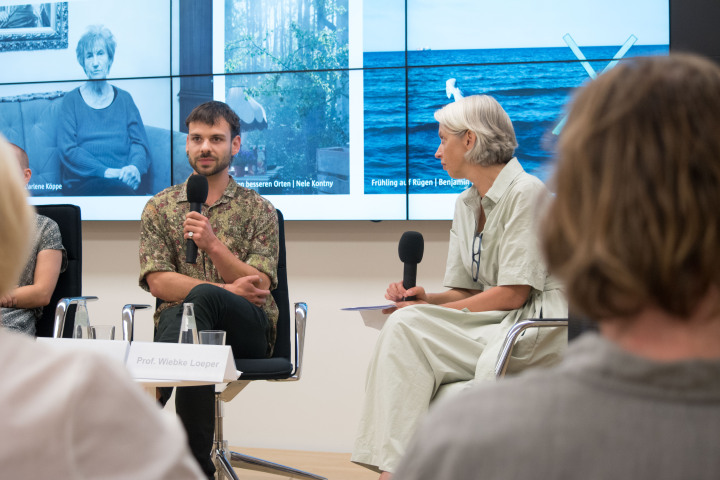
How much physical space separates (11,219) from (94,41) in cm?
364

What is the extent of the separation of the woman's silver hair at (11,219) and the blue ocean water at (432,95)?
307 centimetres

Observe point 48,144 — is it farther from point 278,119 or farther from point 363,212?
point 363,212

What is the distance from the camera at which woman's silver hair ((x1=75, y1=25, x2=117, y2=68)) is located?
4043mm

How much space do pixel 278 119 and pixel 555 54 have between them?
130 cm

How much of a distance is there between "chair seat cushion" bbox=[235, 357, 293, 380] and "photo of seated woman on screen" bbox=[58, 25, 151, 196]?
1.39 metres

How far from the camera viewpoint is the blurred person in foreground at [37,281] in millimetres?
3209

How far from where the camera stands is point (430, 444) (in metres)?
0.56

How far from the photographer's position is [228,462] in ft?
9.91

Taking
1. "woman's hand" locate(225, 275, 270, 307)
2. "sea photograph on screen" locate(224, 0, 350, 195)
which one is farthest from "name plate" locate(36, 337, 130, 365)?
"sea photograph on screen" locate(224, 0, 350, 195)

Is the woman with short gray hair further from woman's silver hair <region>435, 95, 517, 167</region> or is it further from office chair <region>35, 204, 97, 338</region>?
office chair <region>35, 204, 97, 338</region>

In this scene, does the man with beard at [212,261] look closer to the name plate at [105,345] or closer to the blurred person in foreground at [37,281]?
the blurred person in foreground at [37,281]

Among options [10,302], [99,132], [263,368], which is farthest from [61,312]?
[99,132]

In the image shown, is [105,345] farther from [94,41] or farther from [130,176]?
[94,41]

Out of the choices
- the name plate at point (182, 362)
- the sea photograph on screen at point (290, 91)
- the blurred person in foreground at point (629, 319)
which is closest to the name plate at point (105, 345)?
the name plate at point (182, 362)
